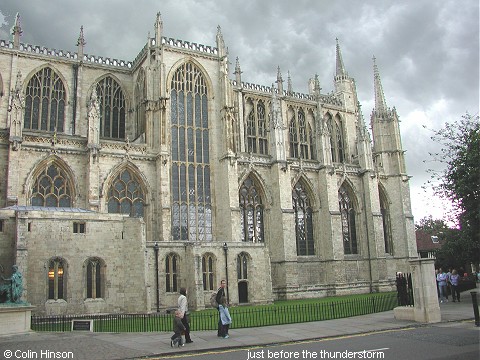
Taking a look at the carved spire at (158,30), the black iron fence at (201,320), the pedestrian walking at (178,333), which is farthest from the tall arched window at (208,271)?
the carved spire at (158,30)

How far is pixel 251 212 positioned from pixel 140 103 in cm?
1310

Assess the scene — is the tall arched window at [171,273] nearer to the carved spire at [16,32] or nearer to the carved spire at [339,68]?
the carved spire at [16,32]

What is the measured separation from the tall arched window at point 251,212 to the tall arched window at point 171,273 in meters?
9.99

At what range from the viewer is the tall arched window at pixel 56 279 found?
23.9 metres

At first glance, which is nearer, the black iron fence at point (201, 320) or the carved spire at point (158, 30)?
the black iron fence at point (201, 320)

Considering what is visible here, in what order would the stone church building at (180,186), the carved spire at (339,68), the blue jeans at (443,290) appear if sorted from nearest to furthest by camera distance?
the stone church building at (180,186), the blue jeans at (443,290), the carved spire at (339,68)

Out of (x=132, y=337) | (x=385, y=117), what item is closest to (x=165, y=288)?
(x=132, y=337)

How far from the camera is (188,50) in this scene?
38.5m

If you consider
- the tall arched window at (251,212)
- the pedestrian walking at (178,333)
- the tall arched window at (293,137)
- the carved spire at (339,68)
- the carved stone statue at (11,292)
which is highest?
the carved spire at (339,68)

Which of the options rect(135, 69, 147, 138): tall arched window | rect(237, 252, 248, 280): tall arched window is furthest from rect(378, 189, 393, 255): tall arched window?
rect(135, 69, 147, 138): tall arched window

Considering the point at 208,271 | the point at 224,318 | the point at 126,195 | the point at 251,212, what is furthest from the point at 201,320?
the point at 251,212

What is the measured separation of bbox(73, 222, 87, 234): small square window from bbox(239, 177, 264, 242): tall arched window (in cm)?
1664

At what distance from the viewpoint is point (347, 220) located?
4547 centimetres

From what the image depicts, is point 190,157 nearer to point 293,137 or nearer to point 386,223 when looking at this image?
point 293,137
